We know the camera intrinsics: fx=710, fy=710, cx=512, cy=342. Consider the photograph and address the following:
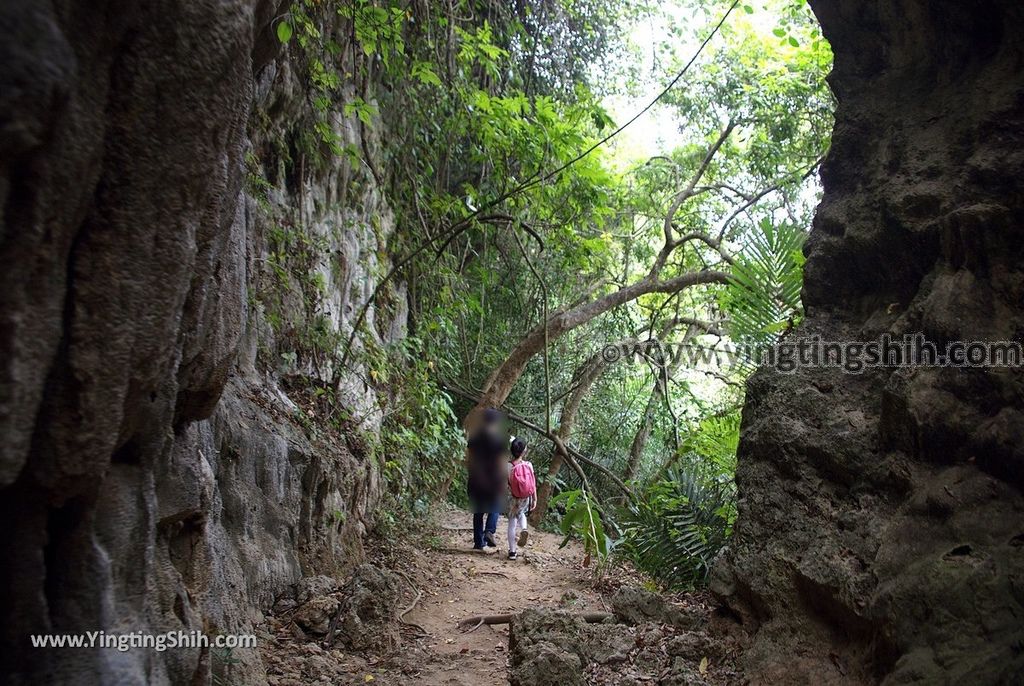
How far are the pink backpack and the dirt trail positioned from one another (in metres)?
0.83

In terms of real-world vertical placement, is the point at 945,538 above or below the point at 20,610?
above

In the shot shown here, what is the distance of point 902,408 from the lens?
3.48 metres

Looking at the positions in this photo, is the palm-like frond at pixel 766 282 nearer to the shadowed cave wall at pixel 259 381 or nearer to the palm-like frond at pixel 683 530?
the shadowed cave wall at pixel 259 381

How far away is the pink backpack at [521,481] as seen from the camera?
8828 millimetres

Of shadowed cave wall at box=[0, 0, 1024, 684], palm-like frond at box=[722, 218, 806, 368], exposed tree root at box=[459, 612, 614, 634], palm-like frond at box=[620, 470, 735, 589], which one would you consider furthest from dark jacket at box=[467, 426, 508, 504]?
palm-like frond at box=[722, 218, 806, 368]

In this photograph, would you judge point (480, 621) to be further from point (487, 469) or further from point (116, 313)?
point (116, 313)

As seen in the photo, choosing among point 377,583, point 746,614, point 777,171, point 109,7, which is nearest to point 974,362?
point 746,614

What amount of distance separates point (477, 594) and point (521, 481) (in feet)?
6.20

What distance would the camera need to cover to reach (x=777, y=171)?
1128 centimetres

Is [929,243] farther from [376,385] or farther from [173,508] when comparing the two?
[376,385]

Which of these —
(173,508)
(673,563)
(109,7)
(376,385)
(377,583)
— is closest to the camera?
(109,7)

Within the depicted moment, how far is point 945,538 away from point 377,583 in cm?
405

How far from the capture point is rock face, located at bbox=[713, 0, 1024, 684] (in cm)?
294

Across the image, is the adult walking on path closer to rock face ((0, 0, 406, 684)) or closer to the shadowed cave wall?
the shadowed cave wall
